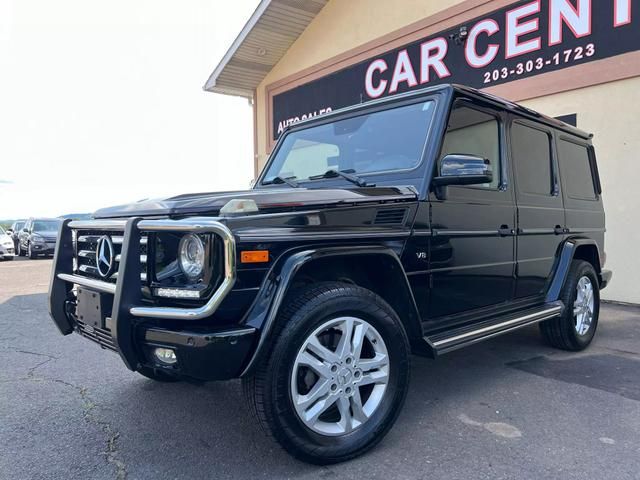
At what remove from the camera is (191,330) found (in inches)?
89.3

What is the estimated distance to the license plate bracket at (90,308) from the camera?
8.63 ft

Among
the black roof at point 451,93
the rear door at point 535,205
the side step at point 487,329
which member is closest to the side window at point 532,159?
the rear door at point 535,205

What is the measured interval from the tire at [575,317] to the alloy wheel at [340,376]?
2563 mm

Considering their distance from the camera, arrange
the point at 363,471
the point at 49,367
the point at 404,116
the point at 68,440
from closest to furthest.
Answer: the point at 363,471, the point at 68,440, the point at 404,116, the point at 49,367

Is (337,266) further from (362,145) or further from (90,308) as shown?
(90,308)

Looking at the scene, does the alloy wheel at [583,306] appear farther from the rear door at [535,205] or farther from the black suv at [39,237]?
the black suv at [39,237]

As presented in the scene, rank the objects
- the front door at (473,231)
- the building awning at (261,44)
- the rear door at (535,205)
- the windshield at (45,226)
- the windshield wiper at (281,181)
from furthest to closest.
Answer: the windshield at (45,226) → the building awning at (261,44) → the rear door at (535,205) → the windshield wiper at (281,181) → the front door at (473,231)

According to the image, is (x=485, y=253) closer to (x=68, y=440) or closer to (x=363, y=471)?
(x=363, y=471)

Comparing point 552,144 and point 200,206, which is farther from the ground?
point 552,144

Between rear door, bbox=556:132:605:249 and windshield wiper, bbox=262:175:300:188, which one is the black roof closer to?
rear door, bbox=556:132:605:249

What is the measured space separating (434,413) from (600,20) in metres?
6.58

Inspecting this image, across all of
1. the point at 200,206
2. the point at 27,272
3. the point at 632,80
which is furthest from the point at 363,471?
the point at 27,272

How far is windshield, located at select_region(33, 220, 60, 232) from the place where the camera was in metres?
19.1

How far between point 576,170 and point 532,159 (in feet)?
3.70
